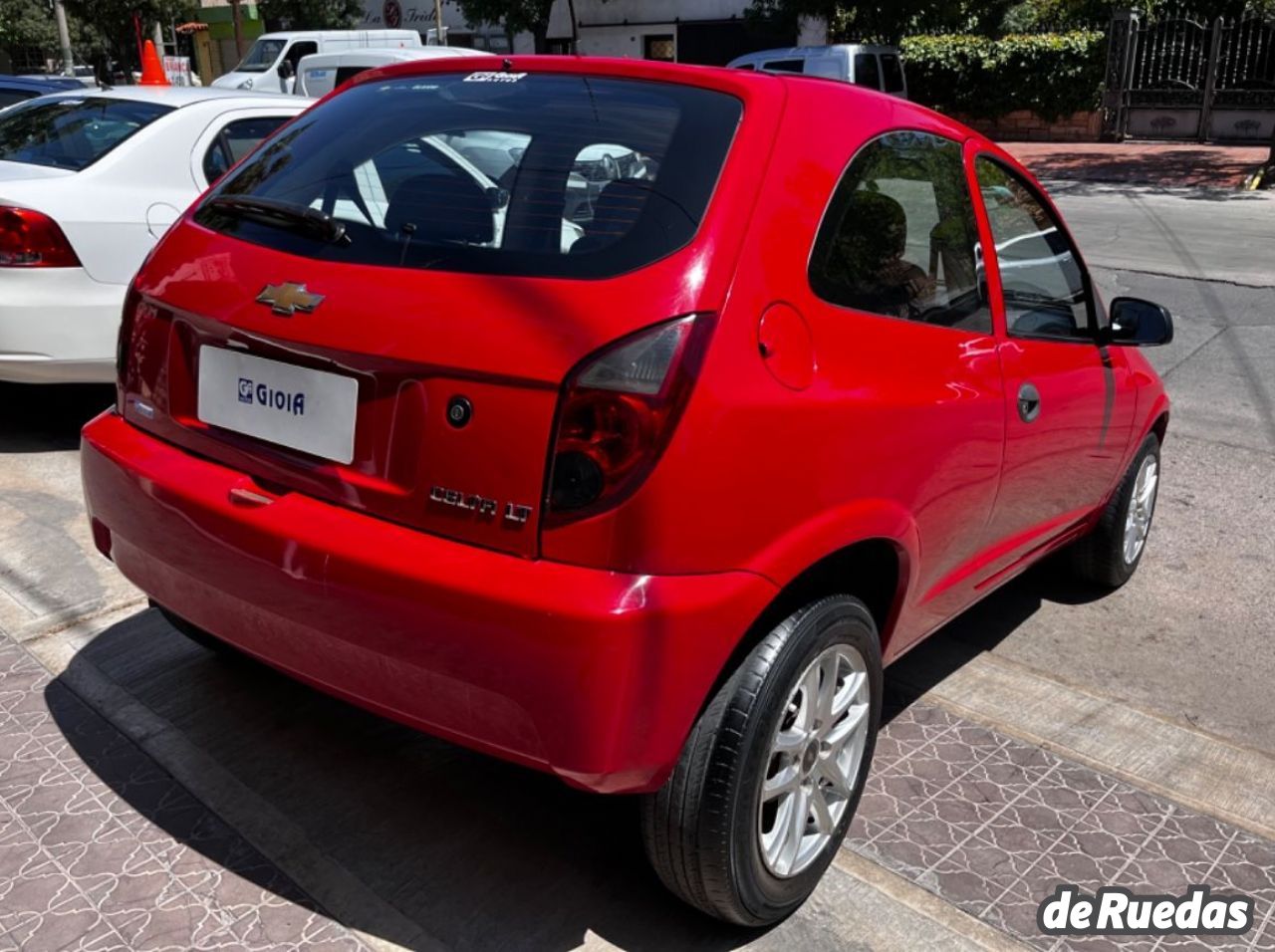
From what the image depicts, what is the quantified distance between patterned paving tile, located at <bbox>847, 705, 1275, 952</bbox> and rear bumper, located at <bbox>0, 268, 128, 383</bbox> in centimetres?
375

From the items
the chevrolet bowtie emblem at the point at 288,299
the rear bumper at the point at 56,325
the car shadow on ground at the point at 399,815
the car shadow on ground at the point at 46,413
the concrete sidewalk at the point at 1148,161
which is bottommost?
the concrete sidewalk at the point at 1148,161

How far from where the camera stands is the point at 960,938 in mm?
2602

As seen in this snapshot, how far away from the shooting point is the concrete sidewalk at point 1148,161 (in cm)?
1938

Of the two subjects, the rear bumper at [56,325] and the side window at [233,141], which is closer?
the rear bumper at [56,325]

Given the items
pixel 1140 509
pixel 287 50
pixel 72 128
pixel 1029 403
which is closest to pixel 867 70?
pixel 287 50

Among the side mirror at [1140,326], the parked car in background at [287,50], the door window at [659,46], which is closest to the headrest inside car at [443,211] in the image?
the side mirror at [1140,326]

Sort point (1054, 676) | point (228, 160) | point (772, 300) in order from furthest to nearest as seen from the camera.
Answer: point (228, 160) → point (1054, 676) → point (772, 300)

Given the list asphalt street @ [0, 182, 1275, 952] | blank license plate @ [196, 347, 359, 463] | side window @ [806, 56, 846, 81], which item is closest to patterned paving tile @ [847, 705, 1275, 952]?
asphalt street @ [0, 182, 1275, 952]

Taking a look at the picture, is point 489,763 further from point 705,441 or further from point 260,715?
point 705,441

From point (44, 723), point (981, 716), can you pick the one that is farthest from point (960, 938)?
point (44, 723)

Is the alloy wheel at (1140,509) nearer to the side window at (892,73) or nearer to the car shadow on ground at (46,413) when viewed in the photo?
the car shadow on ground at (46,413)

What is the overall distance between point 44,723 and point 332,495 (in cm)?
148

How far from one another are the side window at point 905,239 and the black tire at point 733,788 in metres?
0.69

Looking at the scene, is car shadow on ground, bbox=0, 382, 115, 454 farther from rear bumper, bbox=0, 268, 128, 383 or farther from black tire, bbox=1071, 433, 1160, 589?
black tire, bbox=1071, 433, 1160, 589
